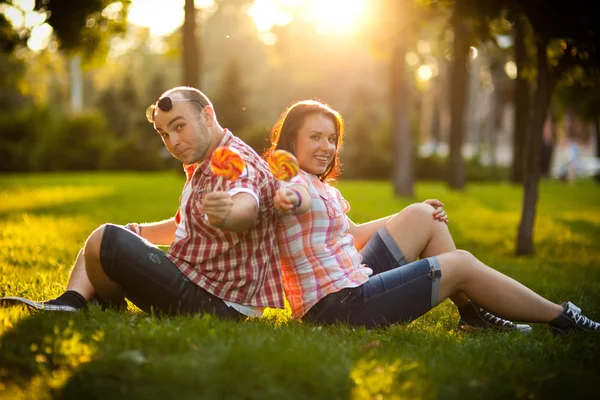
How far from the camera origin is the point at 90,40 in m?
9.16

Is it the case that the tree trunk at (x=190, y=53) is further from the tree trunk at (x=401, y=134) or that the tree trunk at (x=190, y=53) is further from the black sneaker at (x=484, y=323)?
the black sneaker at (x=484, y=323)

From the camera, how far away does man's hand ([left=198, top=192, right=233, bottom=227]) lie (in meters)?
3.27

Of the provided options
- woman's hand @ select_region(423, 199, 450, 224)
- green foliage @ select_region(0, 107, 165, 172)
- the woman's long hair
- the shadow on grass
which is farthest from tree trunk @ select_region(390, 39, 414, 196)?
green foliage @ select_region(0, 107, 165, 172)

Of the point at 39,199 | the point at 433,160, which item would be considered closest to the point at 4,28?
the point at 39,199

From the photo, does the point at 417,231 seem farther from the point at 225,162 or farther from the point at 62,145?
the point at 62,145

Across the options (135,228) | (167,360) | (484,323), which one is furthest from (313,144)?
(484,323)

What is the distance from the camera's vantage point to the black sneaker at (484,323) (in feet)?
14.4

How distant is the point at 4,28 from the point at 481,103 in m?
63.6

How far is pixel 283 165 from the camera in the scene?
11.5 feet

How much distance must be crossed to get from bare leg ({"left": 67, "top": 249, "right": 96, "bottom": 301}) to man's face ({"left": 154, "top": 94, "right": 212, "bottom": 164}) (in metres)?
0.96

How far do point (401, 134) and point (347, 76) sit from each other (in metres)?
34.5

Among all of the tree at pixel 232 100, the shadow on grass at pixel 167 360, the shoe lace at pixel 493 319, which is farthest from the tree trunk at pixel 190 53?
the tree at pixel 232 100

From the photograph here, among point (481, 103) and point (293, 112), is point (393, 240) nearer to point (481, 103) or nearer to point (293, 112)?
point (293, 112)

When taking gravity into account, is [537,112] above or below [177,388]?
above
